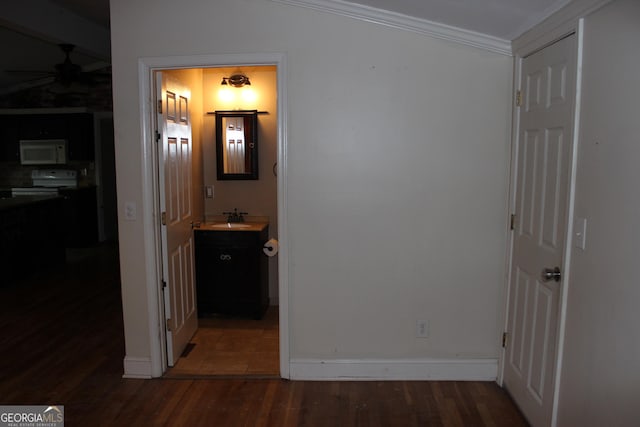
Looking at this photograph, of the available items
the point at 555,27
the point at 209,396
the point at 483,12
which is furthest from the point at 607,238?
the point at 209,396

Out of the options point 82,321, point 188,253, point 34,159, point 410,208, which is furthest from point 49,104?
point 410,208

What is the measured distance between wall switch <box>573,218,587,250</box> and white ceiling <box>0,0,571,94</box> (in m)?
0.98

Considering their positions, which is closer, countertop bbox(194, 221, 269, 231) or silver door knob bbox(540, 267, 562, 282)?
silver door knob bbox(540, 267, 562, 282)

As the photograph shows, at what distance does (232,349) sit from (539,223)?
2397mm

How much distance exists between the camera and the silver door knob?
221 centimetres

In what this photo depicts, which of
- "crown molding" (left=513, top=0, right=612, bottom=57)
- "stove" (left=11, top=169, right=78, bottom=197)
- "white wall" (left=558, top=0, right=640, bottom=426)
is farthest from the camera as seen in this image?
"stove" (left=11, top=169, right=78, bottom=197)

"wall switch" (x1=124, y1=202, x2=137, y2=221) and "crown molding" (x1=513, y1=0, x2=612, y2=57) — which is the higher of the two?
"crown molding" (x1=513, y1=0, x2=612, y2=57)

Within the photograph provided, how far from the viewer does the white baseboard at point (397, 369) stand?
3053mm

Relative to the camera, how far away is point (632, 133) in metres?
1.68

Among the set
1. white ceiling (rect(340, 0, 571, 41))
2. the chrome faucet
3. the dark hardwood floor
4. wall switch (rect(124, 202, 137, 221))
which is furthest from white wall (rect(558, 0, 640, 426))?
the chrome faucet

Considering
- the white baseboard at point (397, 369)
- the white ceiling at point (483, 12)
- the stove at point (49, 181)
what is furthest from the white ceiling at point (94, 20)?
the white baseboard at point (397, 369)

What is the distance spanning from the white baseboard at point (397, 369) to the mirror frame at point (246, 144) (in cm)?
197

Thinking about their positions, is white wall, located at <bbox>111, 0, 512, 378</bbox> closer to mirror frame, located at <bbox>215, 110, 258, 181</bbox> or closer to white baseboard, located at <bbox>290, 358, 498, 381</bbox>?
white baseboard, located at <bbox>290, 358, 498, 381</bbox>

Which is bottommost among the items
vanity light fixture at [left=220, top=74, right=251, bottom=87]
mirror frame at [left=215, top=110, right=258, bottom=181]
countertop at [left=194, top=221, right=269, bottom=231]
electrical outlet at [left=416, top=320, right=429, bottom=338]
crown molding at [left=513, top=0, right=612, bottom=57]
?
electrical outlet at [left=416, top=320, right=429, bottom=338]
